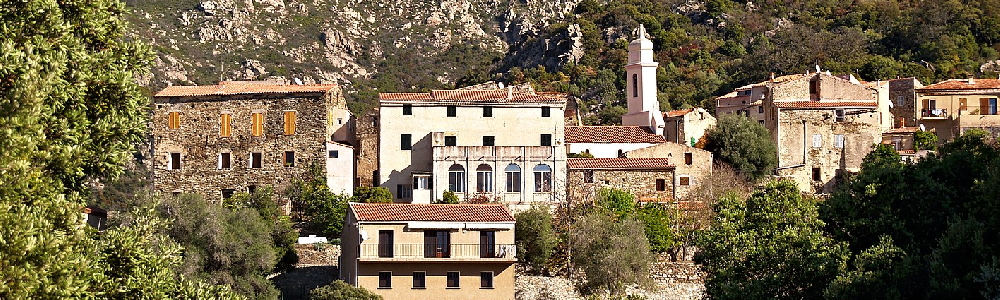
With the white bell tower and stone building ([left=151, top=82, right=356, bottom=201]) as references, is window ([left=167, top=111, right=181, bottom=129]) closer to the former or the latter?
stone building ([left=151, top=82, right=356, bottom=201])

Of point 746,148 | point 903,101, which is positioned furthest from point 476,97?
point 903,101

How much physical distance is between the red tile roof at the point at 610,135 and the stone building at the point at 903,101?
13.9m

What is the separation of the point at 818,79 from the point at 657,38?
106ft

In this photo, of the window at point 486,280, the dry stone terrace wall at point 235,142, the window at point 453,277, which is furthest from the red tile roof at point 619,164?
the dry stone terrace wall at point 235,142

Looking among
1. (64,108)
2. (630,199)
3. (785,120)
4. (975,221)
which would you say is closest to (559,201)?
(630,199)

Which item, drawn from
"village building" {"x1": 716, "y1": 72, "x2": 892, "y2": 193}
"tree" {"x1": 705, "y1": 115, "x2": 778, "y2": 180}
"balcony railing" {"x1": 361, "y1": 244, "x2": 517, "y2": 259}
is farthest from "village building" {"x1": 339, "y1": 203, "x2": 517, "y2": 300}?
"village building" {"x1": 716, "y1": 72, "x2": 892, "y2": 193}

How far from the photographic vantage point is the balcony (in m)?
47.5

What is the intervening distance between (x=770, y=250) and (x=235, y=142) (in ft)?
95.5

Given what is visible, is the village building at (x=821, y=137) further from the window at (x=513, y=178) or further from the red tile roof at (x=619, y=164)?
the window at (x=513, y=178)

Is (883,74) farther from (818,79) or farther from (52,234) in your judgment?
(52,234)

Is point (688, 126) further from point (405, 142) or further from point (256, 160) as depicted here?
point (256, 160)

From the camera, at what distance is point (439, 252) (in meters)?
47.9

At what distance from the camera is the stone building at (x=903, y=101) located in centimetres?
6919

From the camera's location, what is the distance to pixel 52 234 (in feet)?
51.3
